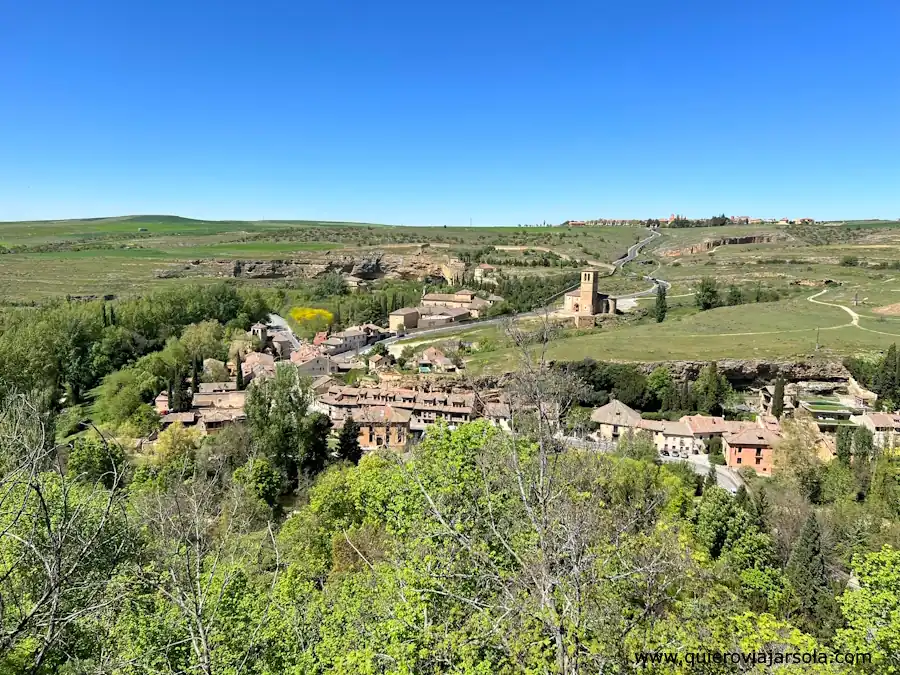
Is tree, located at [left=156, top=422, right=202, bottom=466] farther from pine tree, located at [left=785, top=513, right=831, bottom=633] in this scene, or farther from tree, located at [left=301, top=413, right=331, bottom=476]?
pine tree, located at [left=785, top=513, right=831, bottom=633]

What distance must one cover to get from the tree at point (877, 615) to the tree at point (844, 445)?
2413 centimetres

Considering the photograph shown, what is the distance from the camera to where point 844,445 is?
104ft

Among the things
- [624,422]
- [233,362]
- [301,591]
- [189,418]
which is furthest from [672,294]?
[301,591]

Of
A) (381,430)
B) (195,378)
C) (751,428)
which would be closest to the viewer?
(751,428)

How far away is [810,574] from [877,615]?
11.7m

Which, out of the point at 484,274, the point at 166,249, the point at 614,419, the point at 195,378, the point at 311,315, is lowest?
the point at 614,419

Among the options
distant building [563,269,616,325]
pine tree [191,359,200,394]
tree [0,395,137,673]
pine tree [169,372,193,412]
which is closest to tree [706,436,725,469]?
distant building [563,269,616,325]

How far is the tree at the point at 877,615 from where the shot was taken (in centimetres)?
906

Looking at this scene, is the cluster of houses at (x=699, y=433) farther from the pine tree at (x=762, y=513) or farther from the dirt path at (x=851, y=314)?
the dirt path at (x=851, y=314)

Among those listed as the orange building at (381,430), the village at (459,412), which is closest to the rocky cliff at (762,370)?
the village at (459,412)

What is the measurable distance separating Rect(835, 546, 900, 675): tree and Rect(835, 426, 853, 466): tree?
79.2ft

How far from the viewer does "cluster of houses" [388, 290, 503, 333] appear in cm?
7244

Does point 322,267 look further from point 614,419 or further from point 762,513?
point 762,513

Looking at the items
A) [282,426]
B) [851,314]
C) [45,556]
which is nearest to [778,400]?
[851,314]
